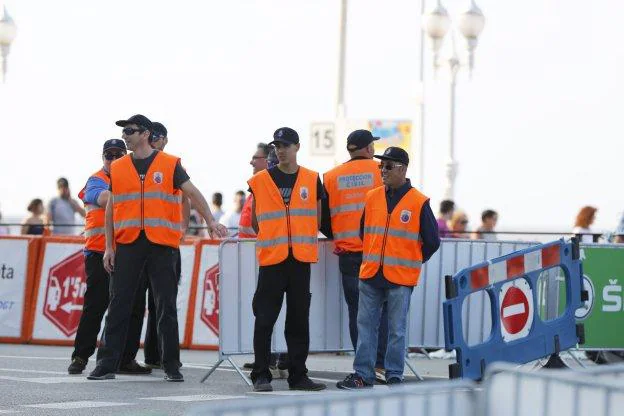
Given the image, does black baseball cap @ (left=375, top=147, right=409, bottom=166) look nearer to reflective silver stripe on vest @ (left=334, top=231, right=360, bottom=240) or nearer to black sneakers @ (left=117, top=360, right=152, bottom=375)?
reflective silver stripe on vest @ (left=334, top=231, right=360, bottom=240)

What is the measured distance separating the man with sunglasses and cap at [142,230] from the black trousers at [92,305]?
852 millimetres

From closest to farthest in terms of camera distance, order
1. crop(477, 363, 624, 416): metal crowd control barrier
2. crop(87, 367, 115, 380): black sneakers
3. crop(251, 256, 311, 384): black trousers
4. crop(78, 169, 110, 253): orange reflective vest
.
Result: crop(477, 363, 624, 416): metal crowd control barrier → crop(251, 256, 311, 384): black trousers → crop(87, 367, 115, 380): black sneakers → crop(78, 169, 110, 253): orange reflective vest

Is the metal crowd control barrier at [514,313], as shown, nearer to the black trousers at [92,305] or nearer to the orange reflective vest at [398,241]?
the orange reflective vest at [398,241]

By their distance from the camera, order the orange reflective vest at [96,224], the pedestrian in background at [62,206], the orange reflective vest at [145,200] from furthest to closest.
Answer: the pedestrian in background at [62,206] < the orange reflective vest at [96,224] < the orange reflective vest at [145,200]

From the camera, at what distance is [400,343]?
1104 centimetres

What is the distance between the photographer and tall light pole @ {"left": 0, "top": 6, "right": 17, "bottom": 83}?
25438 millimetres

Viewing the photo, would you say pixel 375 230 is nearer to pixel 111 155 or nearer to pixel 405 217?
pixel 405 217

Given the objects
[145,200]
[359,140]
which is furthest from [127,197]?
[359,140]

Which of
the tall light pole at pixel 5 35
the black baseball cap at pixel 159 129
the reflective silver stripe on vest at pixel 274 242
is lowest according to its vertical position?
the reflective silver stripe on vest at pixel 274 242

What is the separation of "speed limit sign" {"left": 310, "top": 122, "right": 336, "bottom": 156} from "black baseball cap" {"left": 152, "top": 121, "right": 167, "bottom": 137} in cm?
1095

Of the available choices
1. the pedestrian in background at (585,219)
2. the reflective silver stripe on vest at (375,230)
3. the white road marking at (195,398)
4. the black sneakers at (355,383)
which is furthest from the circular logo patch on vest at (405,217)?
the pedestrian in background at (585,219)

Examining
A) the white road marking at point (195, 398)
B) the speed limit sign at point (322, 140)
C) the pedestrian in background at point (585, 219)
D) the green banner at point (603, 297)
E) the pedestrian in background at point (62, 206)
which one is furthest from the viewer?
the speed limit sign at point (322, 140)

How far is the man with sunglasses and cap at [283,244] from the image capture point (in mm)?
10922

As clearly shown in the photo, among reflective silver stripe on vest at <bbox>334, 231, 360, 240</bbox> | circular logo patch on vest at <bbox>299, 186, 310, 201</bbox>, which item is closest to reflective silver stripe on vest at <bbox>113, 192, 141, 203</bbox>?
circular logo patch on vest at <bbox>299, 186, 310, 201</bbox>
